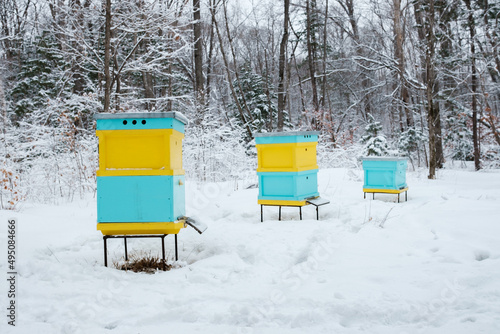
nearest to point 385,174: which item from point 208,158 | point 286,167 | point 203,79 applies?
point 286,167

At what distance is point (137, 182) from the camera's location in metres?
3.15

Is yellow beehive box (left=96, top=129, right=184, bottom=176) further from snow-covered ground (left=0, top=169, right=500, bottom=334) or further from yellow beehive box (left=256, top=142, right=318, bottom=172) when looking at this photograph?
yellow beehive box (left=256, top=142, right=318, bottom=172)

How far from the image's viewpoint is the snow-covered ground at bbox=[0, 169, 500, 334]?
82.8 inches

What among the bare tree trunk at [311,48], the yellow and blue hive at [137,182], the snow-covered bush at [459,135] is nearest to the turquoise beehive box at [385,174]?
the yellow and blue hive at [137,182]

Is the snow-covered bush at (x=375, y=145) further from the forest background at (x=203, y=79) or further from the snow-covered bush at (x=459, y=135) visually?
the snow-covered bush at (x=459, y=135)

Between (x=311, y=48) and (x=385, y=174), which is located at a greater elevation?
(x=311, y=48)

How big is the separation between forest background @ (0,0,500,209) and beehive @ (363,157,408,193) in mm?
3480

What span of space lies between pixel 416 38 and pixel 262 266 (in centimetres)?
1534

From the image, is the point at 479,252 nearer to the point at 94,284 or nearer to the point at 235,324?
the point at 235,324

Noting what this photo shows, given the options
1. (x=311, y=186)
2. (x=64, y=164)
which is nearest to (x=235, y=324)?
(x=311, y=186)

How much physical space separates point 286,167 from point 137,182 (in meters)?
2.49

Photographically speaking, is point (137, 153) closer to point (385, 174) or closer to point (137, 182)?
point (137, 182)

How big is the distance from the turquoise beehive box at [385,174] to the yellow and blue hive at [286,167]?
1970mm

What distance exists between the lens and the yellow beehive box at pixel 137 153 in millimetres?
3111
